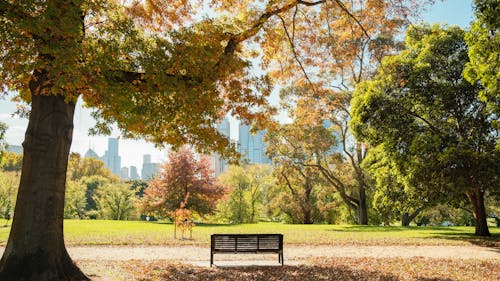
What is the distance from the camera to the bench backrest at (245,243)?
9.73 metres

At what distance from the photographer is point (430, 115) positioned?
63.0 feet

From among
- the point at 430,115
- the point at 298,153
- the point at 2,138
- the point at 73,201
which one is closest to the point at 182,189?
the point at 298,153

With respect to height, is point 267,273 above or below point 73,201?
below

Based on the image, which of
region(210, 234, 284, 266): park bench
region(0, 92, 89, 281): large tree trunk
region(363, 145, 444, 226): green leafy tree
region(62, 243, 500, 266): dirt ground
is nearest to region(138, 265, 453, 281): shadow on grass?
region(210, 234, 284, 266): park bench

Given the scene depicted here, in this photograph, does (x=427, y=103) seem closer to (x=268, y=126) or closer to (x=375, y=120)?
(x=375, y=120)

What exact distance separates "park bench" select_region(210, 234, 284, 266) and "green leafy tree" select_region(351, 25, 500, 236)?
9.99 meters

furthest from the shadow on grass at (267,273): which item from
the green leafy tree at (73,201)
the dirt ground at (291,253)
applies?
the green leafy tree at (73,201)

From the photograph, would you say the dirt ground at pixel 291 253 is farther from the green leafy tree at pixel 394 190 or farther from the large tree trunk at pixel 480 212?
the large tree trunk at pixel 480 212

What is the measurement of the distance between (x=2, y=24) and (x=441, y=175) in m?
16.6

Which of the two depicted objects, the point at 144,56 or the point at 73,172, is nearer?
the point at 144,56

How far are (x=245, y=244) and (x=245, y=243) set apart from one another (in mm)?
24

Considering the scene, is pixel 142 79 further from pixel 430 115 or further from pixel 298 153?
pixel 298 153

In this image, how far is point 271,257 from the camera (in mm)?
11273

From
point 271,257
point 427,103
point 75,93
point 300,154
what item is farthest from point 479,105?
point 75,93
